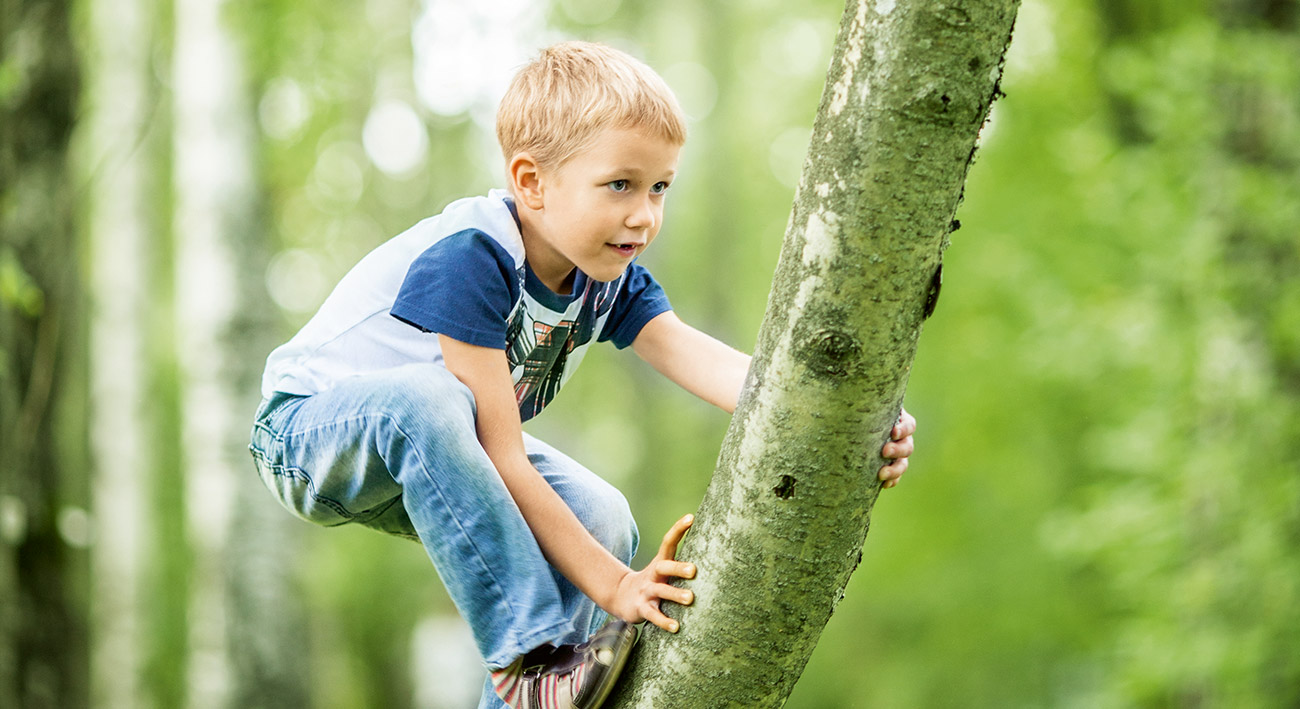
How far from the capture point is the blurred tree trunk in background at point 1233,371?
6355 millimetres

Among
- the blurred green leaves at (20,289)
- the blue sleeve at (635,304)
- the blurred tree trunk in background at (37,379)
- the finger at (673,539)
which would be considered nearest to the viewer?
the finger at (673,539)

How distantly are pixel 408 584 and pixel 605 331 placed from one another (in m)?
16.5

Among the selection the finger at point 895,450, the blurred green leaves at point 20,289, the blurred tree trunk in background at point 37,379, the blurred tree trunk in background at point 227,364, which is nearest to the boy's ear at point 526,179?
the finger at point 895,450

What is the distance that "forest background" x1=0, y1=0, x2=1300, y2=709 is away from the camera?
17.1 feet

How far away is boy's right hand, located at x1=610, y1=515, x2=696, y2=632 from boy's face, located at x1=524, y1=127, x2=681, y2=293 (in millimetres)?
518

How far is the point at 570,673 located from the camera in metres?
1.66

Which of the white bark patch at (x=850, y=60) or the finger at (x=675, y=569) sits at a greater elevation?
the white bark patch at (x=850, y=60)

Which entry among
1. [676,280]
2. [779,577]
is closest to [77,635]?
[779,577]

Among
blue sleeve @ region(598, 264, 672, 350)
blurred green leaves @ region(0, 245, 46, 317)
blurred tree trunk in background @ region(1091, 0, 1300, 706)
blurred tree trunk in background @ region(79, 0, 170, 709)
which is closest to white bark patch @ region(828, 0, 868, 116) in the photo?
blue sleeve @ region(598, 264, 672, 350)

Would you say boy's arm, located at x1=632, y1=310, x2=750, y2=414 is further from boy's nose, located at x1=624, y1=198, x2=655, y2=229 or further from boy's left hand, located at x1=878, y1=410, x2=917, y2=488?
boy's left hand, located at x1=878, y1=410, x2=917, y2=488

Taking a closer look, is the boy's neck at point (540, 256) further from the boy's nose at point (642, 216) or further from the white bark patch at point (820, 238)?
the white bark patch at point (820, 238)

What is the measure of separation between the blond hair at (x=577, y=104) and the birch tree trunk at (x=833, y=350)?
490mm

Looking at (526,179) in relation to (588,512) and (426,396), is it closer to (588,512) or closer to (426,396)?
(426,396)

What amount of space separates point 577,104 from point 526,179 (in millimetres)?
180
